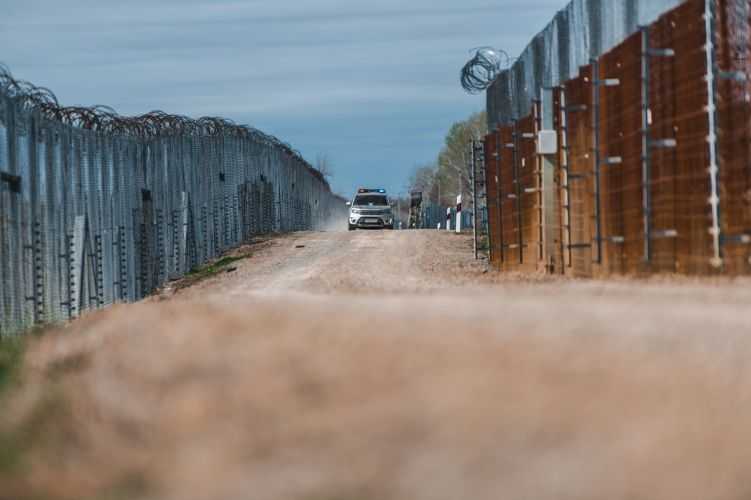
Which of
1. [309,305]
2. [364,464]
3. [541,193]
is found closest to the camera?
[364,464]

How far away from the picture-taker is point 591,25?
20.5m

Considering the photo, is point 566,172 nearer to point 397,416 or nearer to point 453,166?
point 397,416

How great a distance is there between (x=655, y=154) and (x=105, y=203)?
12066 millimetres

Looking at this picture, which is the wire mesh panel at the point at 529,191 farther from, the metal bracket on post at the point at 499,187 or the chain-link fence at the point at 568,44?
the metal bracket on post at the point at 499,187

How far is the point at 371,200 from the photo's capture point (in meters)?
63.9

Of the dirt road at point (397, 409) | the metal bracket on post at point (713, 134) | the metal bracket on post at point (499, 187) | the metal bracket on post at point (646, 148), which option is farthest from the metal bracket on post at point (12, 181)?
the metal bracket on post at point (499, 187)

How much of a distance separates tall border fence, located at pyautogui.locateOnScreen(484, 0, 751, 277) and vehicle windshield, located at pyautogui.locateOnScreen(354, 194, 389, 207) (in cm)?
3905

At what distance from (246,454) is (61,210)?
17510 mm

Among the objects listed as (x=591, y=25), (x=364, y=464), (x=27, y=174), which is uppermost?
(x=591, y=25)

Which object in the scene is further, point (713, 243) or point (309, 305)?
point (713, 243)

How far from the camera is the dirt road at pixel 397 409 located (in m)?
5.97

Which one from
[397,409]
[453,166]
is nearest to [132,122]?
→ [397,409]

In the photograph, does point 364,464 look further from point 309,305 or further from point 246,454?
point 309,305

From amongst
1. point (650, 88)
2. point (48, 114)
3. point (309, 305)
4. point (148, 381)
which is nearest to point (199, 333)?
point (148, 381)
